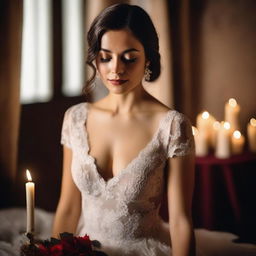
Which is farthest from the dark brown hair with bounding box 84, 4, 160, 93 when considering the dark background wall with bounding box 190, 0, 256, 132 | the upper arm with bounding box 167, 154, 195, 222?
the dark background wall with bounding box 190, 0, 256, 132

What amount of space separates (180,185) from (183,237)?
0.15m

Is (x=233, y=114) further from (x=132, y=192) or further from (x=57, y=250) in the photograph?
(x=57, y=250)

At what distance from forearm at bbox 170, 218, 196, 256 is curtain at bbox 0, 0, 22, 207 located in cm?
110

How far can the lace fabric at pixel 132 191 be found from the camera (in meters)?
1.31

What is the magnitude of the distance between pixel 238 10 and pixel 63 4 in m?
1.12

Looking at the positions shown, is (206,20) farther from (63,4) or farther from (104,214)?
(104,214)

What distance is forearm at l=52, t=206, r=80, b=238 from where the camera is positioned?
1.42 metres

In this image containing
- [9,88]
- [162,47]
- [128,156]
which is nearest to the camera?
[128,156]

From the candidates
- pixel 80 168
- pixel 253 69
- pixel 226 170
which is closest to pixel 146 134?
pixel 80 168

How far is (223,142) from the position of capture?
233cm

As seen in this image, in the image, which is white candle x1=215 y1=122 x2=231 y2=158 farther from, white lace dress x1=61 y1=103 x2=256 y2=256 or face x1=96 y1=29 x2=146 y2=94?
face x1=96 y1=29 x2=146 y2=94

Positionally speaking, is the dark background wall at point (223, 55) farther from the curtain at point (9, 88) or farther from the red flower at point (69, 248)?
the red flower at point (69, 248)

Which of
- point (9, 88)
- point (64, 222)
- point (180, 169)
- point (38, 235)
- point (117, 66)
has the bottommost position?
point (38, 235)

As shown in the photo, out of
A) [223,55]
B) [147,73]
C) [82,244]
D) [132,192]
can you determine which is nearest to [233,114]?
[223,55]
